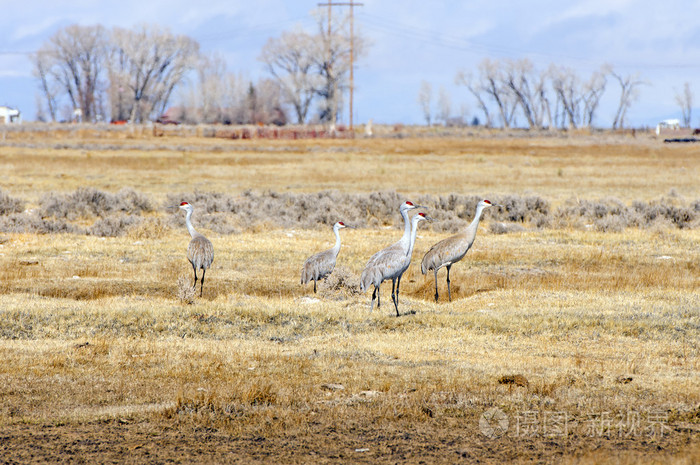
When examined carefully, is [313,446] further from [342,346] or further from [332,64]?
[332,64]

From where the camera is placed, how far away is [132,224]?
23.3 meters

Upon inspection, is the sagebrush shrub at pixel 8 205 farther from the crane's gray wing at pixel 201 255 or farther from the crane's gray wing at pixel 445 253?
the crane's gray wing at pixel 445 253

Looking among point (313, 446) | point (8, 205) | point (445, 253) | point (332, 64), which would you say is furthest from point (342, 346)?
point (332, 64)

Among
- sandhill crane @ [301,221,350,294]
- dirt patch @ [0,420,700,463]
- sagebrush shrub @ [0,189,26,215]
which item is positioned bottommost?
dirt patch @ [0,420,700,463]

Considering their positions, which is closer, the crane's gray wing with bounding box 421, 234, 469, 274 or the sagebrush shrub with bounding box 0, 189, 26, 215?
the crane's gray wing with bounding box 421, 234, 469, 274

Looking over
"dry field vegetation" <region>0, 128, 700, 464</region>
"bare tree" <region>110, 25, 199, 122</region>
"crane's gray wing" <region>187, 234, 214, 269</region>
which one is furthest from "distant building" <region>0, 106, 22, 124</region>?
"crane's gray wing" <region>187, 234, 214, 269</region>

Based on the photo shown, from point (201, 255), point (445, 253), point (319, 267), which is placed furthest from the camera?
point (201, 255)

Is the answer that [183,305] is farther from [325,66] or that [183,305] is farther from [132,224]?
[325,66]

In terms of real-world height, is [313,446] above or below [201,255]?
below

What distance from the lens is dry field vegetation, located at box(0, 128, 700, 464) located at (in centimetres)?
743

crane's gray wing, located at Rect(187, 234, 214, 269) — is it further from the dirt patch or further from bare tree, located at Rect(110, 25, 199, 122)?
bare tree, located at Rect(110, 25, 199, 122)

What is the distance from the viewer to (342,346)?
10867mm

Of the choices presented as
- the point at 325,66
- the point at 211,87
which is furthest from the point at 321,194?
the point at 211,87

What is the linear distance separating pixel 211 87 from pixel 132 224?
144 meters
